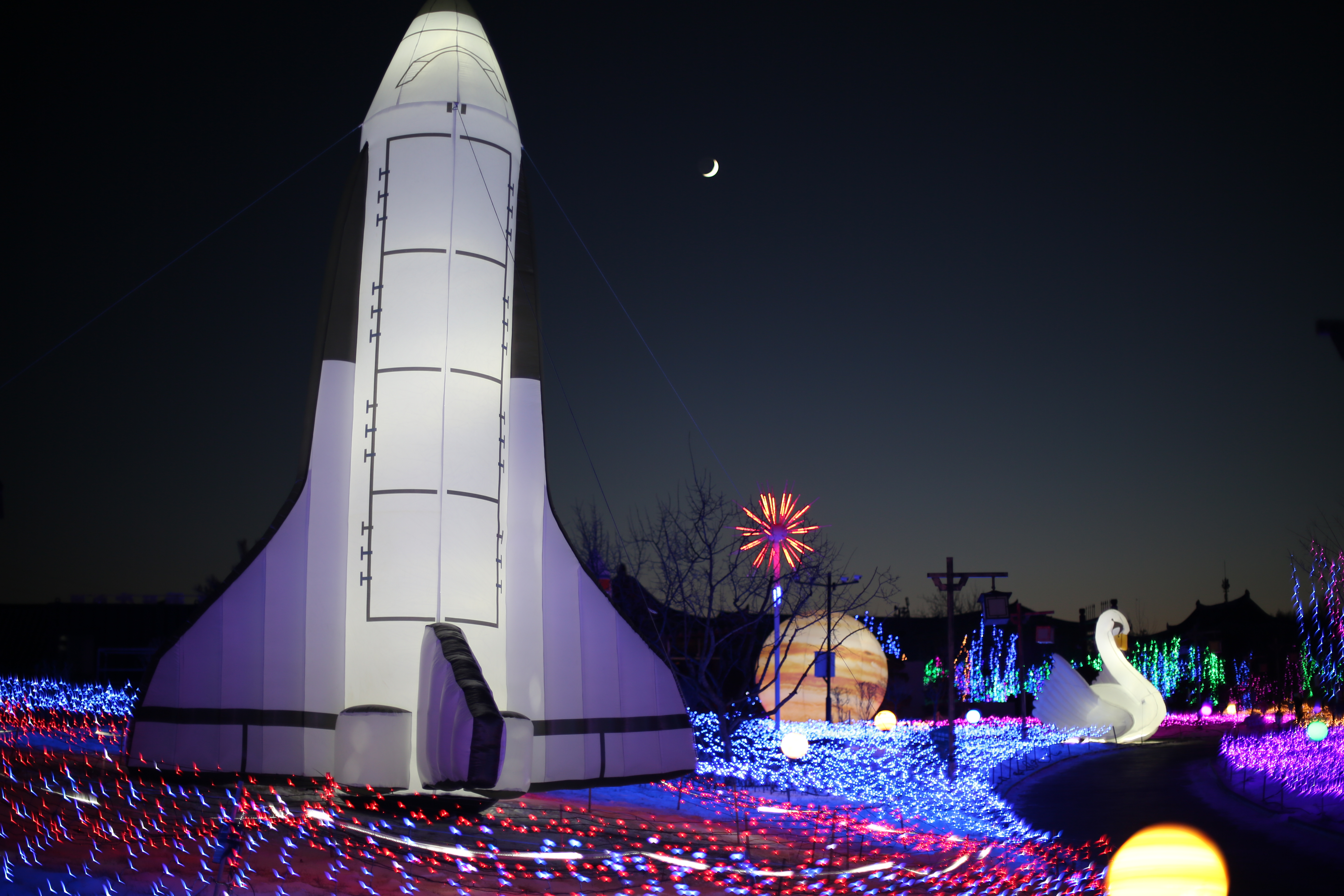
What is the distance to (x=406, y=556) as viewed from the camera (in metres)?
12.8

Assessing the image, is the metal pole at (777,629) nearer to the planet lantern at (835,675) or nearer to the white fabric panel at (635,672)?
the planet lantern at (835,675)

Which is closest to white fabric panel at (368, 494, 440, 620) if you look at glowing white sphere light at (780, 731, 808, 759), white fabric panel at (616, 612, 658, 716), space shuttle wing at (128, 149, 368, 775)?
space shuttle wing at (128, 149, 368, 775)

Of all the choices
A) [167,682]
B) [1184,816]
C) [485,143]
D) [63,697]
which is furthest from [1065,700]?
[63,697]

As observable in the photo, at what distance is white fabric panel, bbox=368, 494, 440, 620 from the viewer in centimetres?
1270

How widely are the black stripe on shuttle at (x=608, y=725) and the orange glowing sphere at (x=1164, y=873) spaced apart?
6.69 metres

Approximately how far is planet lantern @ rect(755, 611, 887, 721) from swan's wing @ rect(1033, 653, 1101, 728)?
245 inches

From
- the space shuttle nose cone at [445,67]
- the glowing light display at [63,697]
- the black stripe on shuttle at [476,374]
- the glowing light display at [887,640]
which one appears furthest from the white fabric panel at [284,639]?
the glowing light display at [887,640]

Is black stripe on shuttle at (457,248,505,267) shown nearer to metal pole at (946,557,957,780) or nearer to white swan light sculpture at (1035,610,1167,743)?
metal pole at (946,557,957,780)

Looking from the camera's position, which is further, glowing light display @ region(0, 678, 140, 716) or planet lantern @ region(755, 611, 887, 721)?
planet lantern @ region(755, 611, 887, 721)

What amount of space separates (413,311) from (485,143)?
250cm

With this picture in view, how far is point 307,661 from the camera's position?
42.3 feet

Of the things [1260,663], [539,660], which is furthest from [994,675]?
[539,660]

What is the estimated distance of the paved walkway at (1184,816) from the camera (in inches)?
512

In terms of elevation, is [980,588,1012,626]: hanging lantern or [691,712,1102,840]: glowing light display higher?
[980,588,1012,626]: hanging lantern
